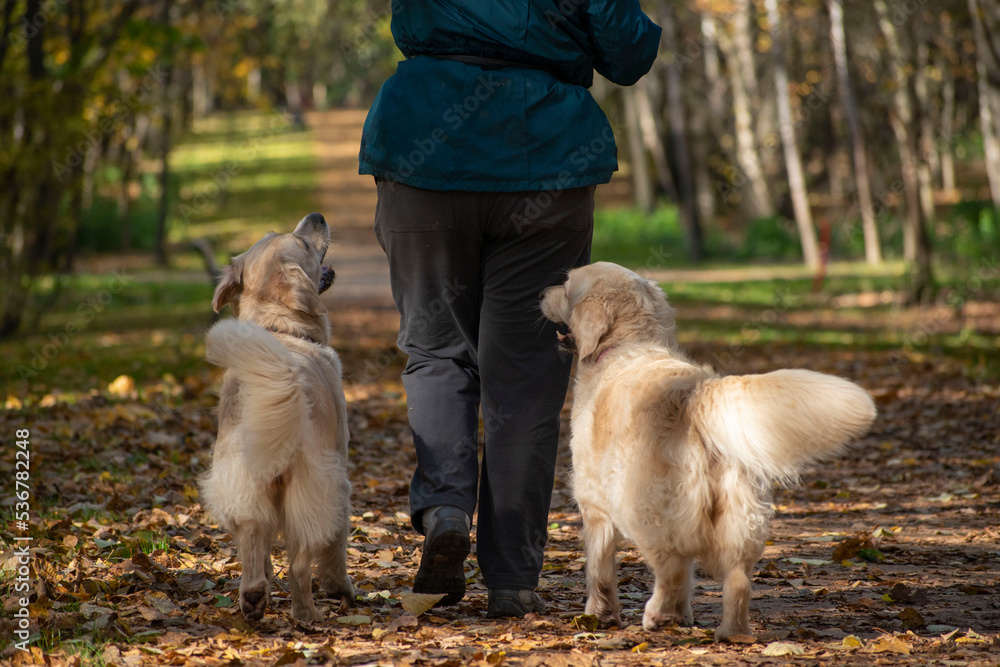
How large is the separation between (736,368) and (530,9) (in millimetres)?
8181

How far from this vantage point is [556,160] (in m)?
3.69

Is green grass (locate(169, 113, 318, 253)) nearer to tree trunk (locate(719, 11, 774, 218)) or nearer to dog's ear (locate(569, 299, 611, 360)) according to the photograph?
tree trunk (locate(719, 11, 774, 218))

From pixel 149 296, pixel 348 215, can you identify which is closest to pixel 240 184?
pixel 348 215

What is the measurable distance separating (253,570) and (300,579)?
205mm

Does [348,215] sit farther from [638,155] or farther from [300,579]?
[300,579]

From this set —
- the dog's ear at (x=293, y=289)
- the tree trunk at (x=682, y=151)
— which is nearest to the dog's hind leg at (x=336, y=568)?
the dog's ear at (x=293, y=289)

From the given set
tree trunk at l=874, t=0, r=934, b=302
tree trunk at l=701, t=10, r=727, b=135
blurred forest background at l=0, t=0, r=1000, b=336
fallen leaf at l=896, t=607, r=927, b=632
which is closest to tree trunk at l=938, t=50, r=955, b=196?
blurred forest background at l=0, t=0, r=1000, b=336

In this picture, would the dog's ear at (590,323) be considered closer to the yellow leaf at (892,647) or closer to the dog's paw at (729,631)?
the dog's paw at (729,631)

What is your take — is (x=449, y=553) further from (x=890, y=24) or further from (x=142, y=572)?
(x=890, y=24)

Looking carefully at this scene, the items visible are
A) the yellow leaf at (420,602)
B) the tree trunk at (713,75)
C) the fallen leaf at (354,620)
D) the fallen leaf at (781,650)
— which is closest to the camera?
the fallen leaf at (781,650)

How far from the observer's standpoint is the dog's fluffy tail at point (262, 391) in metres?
3.49

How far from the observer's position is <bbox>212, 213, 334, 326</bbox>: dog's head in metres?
4.10

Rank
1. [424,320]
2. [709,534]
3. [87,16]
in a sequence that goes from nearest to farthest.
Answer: [709,534]
[424,320]
[87,16]

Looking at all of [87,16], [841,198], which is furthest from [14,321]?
[841,198]
